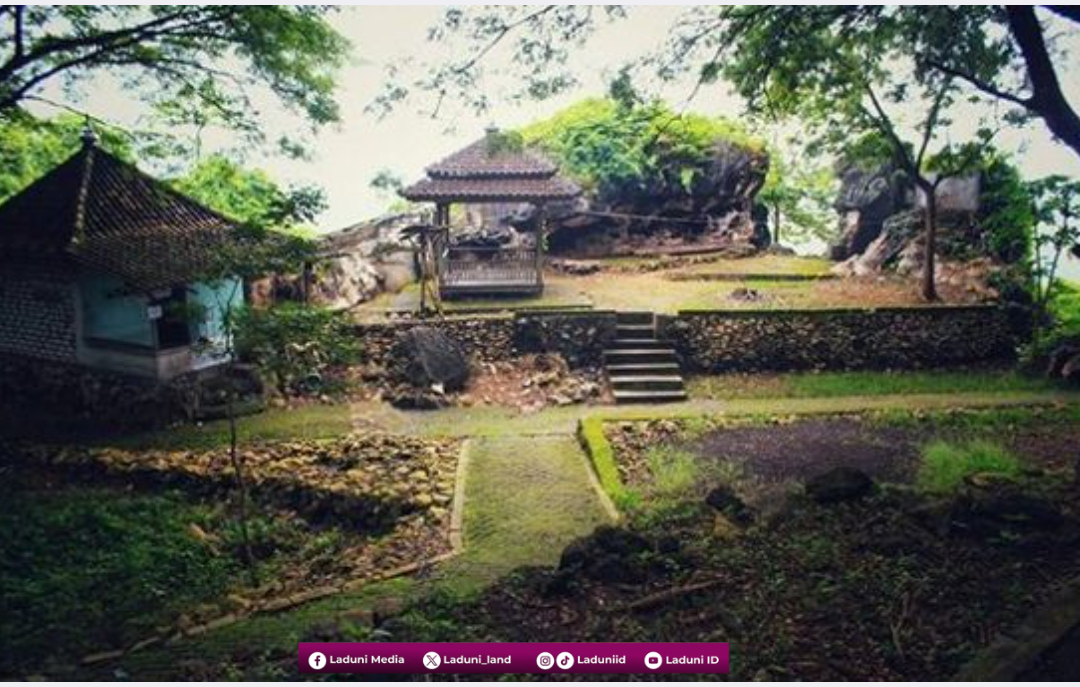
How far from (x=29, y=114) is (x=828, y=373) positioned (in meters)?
17.8

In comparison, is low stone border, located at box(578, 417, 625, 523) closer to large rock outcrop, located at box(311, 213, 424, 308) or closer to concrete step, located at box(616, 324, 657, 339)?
concrete step, located at box(616, 324, 657, 339)

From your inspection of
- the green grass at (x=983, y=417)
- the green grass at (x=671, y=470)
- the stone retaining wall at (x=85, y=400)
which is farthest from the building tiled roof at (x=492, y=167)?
the green grass at (x=983, y=417)

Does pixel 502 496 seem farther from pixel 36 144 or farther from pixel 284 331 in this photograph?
pixel 36 144

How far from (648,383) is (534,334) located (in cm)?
324

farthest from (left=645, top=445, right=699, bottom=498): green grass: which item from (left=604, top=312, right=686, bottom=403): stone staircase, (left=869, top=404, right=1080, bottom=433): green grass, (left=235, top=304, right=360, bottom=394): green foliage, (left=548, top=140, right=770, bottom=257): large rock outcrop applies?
(left=548, top=140, right=770, bottom=257): large rock outcrop

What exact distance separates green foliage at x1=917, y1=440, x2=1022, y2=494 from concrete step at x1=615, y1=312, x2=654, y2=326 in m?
7.61

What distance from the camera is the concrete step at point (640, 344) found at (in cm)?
1745

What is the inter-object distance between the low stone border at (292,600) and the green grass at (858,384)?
8319 mm

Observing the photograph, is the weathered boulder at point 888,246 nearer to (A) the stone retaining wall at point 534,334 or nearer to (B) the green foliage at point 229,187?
(A) the stone retaining wall at point 534,334

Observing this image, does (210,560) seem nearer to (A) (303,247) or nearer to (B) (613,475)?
(A) (303,247)

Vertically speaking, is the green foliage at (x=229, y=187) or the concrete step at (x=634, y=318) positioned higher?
the green foliage at (x=229, y=187)

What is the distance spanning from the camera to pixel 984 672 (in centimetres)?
512

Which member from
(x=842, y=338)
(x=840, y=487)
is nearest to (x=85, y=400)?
(x=840, y=487)

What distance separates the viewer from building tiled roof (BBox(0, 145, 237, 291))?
14320 mm
